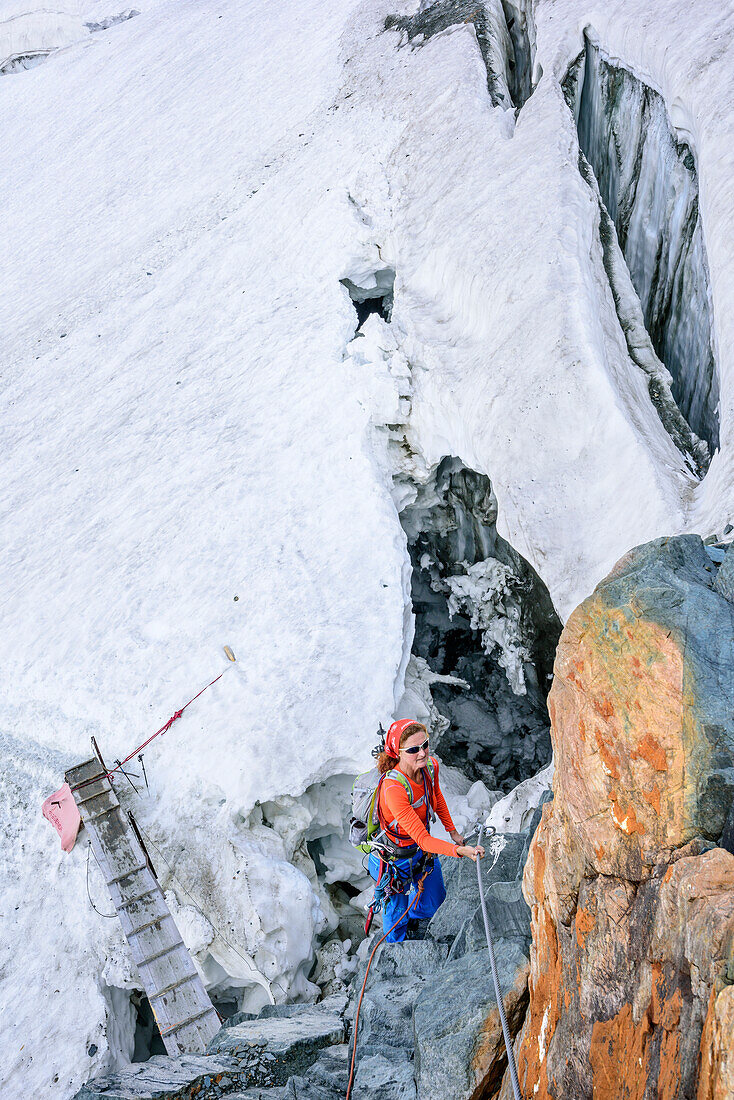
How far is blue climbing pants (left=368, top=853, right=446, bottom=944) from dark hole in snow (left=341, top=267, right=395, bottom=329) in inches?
347

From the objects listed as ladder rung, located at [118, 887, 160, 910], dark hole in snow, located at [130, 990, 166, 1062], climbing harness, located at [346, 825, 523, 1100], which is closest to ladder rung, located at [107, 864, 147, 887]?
ladder rung, located at [118, 887, 160, 910]

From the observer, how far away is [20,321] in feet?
47.5

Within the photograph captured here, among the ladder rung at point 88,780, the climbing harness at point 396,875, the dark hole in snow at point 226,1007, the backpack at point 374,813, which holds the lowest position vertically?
the dark hole in snow at point 226,1007

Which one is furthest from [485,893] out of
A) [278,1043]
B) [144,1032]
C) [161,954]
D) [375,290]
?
[375,290]

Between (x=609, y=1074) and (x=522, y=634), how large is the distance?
7608 millimetres

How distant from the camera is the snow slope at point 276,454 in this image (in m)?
7.20

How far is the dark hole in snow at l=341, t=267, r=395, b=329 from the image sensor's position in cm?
1235

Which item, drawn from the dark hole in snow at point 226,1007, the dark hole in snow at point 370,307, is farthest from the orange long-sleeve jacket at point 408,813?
the dark hole in snow at point 370,307

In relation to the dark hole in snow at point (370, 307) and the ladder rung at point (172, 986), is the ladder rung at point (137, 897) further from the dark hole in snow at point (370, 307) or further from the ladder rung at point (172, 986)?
the dark hole in snow at point (370, 307)

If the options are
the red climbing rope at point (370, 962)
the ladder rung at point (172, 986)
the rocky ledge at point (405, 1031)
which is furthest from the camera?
the ladder rung at point (172, 986)

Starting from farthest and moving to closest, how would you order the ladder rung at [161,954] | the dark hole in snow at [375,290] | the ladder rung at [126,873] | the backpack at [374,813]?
the dark hole in snow at [375,290]
the ladder rung at [126,873]
the ladder rung at [161,954]
the backpack at [374,813]

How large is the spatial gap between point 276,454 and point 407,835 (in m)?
6.03

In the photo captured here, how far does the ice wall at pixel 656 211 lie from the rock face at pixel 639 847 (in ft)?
16.8

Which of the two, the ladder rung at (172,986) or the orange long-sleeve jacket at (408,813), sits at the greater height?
the orange long-sleeve jacket at (408,813)
